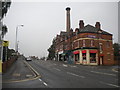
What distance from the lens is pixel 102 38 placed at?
46375 mm

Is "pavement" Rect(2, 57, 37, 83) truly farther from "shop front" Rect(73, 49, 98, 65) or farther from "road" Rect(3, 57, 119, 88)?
"shop front" Rect(73, 49, 98, 65)

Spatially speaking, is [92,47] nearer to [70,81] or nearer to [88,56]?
[88,56]

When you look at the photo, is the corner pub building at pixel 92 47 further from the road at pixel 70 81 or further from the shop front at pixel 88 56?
the road at pixel 70 81

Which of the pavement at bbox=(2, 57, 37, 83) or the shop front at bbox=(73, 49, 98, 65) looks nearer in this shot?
the pavement at bbox=(2, 57, 37, 83)

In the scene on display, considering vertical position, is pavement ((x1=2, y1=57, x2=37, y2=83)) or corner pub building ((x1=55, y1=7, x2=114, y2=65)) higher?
corner pub building ((x1=55, y1=7, x2=114, y2=65))

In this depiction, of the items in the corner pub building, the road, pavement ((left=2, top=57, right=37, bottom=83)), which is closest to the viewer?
the road

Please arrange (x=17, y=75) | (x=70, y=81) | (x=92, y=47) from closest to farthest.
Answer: (x=70, y=81)
(x=17, y=75)
(x=92, y=47)

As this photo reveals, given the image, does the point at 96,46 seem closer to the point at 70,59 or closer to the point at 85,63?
the point at 85,63

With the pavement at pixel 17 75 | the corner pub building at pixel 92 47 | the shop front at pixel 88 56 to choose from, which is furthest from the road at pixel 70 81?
the corner pub building at pixel 92 47

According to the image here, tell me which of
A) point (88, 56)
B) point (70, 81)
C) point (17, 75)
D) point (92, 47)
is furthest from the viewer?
point (92, 47)

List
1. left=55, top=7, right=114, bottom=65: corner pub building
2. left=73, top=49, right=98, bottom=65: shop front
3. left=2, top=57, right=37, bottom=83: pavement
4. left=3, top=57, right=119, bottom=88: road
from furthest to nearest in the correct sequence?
left=55, top=7, right=114, bottom=65: corner pub building
left=73, top=49, right=98, bottom=65: shop front
left=2, top=57, right=37, bottom=83: pavement
left=3, top=57, right=119, bottom=88: road

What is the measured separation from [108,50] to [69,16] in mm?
23014

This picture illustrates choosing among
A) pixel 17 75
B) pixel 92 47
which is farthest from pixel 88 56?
pixel 17 75

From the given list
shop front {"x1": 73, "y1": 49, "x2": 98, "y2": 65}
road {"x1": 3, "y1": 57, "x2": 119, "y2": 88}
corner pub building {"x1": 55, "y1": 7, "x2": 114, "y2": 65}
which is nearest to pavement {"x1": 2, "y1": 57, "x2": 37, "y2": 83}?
road {"x1": 3, "y1": 57, "x2": 119, "y2": 88}
